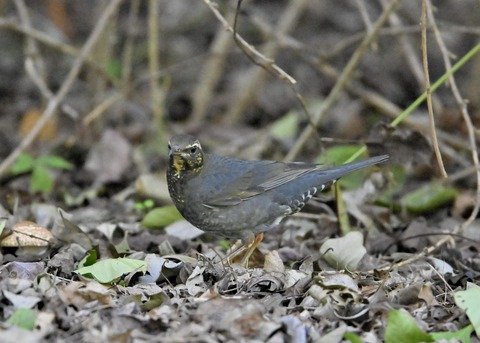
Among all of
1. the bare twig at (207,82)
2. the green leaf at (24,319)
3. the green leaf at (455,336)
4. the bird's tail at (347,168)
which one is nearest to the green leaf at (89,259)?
the green leaf at (24,319)

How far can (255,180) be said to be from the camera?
6.30m

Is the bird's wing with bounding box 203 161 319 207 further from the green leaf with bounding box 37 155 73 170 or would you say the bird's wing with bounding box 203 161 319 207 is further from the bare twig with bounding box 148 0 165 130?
the bare twig with bounding box 148 0 165 130

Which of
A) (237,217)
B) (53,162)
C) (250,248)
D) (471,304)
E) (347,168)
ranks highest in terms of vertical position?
(347,168)

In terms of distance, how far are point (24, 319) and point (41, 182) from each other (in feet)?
13.4

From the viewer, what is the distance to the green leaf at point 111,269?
16.5 feet

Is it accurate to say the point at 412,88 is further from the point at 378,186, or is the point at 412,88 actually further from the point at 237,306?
the point at 237,306

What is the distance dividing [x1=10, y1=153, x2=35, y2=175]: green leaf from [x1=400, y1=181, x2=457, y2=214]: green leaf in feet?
11.2

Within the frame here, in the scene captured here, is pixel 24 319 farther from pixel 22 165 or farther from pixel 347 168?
pixel 22 165

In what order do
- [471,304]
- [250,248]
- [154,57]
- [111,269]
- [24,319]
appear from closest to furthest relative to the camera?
[24,319]
[471,304]
[111,269]
[250,248]
[154,57]

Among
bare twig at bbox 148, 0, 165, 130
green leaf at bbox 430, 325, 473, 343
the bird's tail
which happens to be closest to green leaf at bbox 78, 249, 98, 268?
the bird's tail

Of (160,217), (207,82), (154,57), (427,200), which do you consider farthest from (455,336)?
(207,82)

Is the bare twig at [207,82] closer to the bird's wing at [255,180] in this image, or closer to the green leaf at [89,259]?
the bird's wing at [255,180]

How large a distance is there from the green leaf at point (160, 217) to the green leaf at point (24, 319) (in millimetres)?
2556

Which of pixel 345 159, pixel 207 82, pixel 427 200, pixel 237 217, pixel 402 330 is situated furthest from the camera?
pixel 207 82
